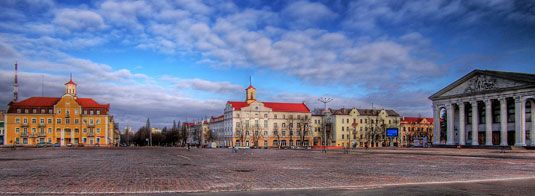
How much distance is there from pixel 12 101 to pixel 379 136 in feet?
337

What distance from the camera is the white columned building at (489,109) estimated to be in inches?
3243

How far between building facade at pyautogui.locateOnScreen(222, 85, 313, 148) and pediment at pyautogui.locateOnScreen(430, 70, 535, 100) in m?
48.5

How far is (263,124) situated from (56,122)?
190 feet

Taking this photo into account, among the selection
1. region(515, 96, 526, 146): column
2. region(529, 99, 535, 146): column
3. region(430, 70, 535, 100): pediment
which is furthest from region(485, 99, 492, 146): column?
region(529, 99, 535, 146): column

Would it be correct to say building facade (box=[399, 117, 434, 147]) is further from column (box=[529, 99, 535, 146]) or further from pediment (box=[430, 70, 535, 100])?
column (box=[529, 99, 535, 146])

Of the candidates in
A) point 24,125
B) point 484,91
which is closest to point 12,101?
point 24,125

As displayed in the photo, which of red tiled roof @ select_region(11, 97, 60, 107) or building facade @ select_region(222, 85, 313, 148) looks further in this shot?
building facade @ select_region(222, 85, 313, 148)

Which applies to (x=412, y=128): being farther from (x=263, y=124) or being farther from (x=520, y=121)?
(x=520, y=121)

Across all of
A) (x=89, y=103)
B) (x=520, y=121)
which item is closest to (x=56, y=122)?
(x=89, y=103)

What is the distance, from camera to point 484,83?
89.6 metres

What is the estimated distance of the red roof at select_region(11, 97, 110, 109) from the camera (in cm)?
11781

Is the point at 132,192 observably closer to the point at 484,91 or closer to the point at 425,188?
the point at 425,188

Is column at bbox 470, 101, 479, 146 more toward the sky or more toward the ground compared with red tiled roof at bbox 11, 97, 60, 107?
more toward the ground

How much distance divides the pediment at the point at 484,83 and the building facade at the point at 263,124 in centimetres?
4849
